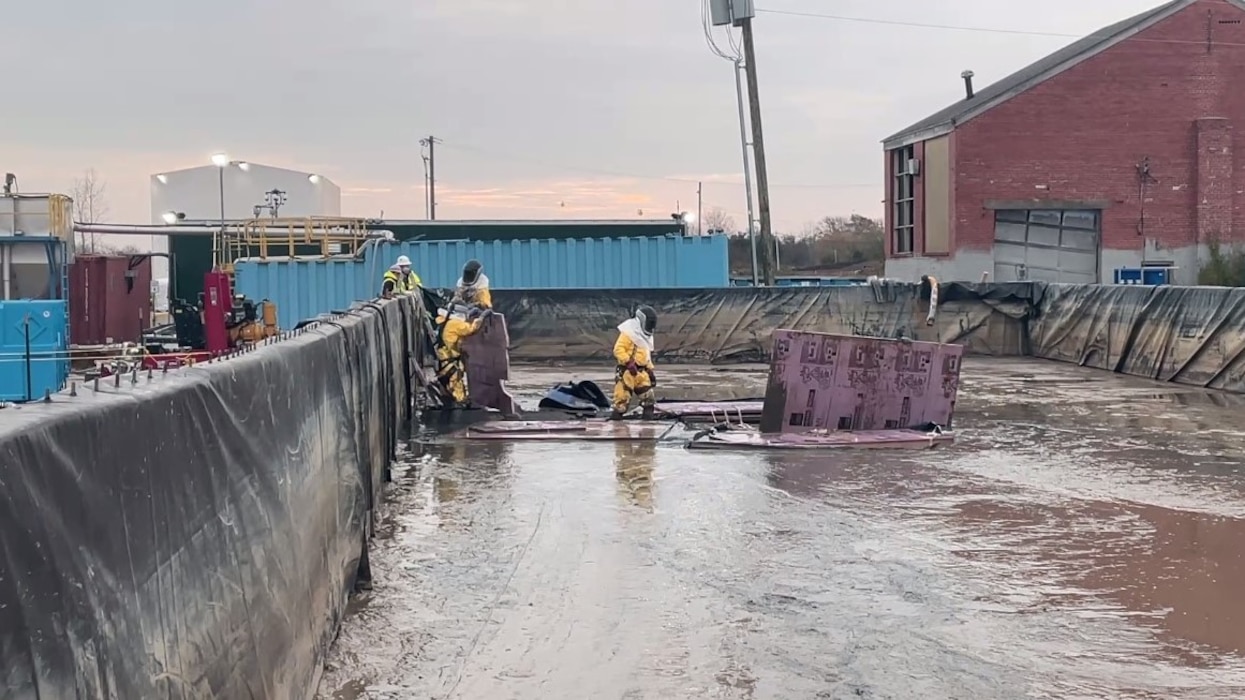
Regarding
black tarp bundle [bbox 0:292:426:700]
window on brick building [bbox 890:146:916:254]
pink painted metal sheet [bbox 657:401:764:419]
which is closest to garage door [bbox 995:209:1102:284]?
window on brick building [bbox 890:146:916:254]

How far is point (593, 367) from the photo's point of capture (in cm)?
2323

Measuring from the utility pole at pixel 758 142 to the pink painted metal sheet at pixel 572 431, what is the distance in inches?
630

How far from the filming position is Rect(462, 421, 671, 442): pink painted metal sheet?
506 inches

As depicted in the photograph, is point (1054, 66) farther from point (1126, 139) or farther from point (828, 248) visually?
point (828, 248)

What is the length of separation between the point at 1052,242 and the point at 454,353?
23.8m

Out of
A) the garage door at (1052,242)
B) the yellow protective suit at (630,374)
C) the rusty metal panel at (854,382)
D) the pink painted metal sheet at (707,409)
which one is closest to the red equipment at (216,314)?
the yellow protective suit at (630,374)

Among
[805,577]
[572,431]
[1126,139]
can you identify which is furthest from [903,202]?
[805,577]

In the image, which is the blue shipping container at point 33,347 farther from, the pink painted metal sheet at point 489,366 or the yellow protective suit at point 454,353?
the pink painted metal sheet at point 489,366

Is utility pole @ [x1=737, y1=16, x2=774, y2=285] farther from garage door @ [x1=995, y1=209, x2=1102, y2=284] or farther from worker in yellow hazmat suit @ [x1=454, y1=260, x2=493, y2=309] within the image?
worker in yellow hazmat suit @ [x1=454, y1=260, x2=493, y2=309]

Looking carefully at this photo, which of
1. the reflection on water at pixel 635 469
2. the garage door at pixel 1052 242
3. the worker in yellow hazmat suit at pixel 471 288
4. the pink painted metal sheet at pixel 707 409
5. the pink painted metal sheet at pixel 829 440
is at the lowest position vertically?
the reflection on water at pixel 635 469

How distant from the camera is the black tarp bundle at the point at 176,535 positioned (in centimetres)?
236

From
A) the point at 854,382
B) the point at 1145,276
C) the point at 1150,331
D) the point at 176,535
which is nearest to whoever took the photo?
the point at 176,535

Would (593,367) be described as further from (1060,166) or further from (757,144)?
(1060,166)

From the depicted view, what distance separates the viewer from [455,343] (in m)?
14.2
